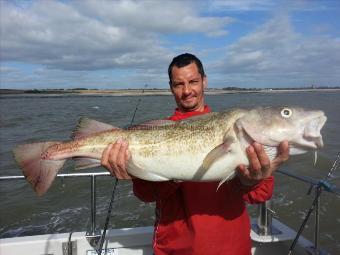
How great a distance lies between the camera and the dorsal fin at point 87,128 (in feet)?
12.1

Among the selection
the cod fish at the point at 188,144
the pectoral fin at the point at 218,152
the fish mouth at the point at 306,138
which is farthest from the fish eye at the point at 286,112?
the pectoral fin at the point at 218,152

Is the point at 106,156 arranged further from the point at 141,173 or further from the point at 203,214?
the point at 203,214

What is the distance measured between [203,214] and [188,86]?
50.6 inches

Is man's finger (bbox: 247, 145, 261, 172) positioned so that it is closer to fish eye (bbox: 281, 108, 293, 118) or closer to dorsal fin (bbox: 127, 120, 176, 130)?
fish eye (bbox: 281, 108, 293, 118)

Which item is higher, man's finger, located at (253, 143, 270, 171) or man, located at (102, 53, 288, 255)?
man's finger, located at (253, 143, 270, 171)

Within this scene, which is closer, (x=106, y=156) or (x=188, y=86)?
(x=106, y=156)

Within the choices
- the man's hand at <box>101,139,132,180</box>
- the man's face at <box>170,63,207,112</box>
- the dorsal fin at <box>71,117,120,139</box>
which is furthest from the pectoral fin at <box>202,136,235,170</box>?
the dorsal fin at <box>71,117,120,139</box>

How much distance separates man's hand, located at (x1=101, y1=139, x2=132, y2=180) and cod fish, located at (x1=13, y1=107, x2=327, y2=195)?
0.05m

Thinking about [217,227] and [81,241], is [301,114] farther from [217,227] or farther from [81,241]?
[81,241]

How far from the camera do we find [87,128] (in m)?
3.71

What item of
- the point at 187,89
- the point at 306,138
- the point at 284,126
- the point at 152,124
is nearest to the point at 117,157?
the point at 152,124

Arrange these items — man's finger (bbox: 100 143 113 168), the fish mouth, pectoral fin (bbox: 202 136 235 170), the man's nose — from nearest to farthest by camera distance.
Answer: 1. the fish mouth
2. pectoral fin (bbox: 202 136 235 170)
3. man's finger (bbox: 100 143 113 168)
4. the man's nose

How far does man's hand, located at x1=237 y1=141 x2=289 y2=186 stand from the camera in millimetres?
3023

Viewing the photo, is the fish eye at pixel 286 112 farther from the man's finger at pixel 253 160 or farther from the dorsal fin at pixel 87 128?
the dorsal fin at pixel 87 128
